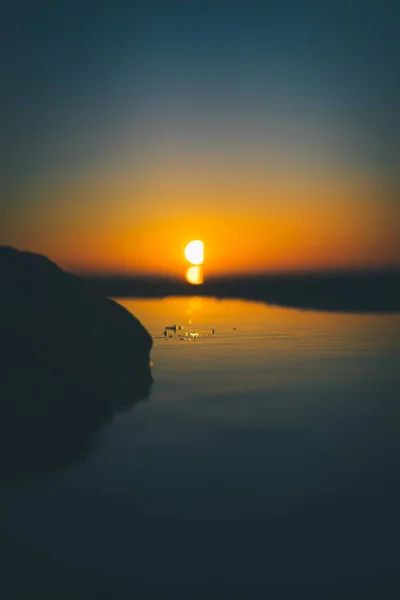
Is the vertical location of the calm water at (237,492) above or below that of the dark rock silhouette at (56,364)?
below

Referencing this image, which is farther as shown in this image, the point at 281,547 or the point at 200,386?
the point at 200,386

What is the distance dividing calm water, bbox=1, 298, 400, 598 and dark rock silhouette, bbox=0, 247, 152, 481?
0.38m

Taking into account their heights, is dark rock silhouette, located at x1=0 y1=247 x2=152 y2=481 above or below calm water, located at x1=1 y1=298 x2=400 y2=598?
above

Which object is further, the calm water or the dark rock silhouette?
the dark rock silhouette

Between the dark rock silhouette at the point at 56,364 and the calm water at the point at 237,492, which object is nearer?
the calm water at the point at 237,492

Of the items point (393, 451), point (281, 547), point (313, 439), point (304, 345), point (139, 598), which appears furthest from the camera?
point (304, 345)

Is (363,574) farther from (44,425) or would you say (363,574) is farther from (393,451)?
(44,425)

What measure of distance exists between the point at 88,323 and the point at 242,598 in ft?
16.5

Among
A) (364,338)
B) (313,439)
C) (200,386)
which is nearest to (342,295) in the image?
(364,338)

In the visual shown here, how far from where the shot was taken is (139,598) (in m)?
2.80

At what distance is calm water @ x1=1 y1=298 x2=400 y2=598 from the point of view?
3115 millimetres

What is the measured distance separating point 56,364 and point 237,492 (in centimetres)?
317

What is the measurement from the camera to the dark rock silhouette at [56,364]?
5.00 m

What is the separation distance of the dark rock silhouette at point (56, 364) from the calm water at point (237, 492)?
377 mm
